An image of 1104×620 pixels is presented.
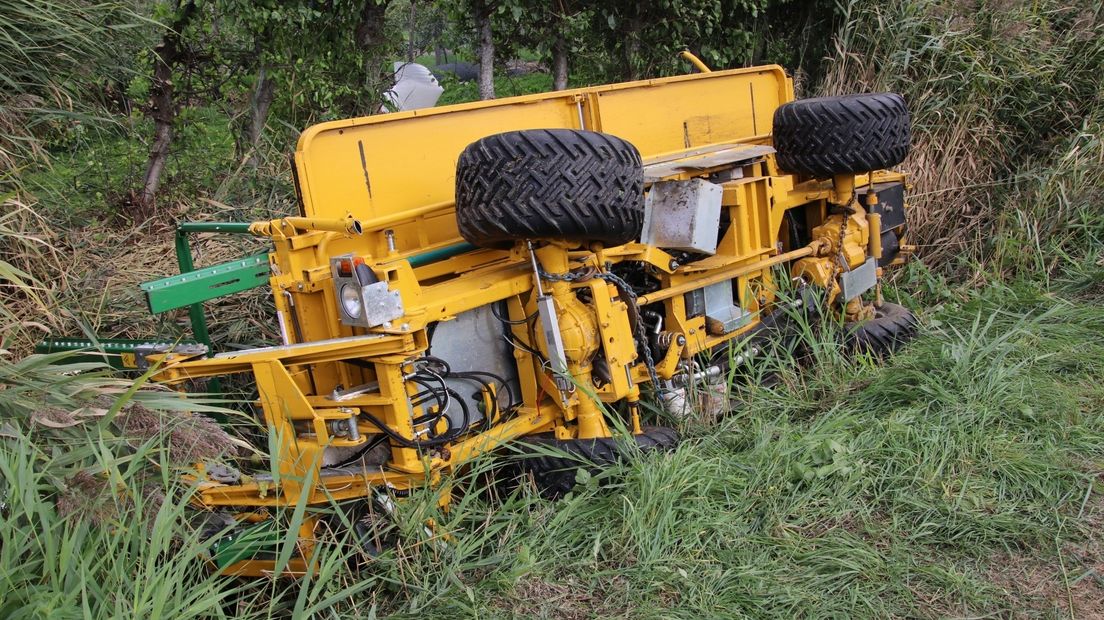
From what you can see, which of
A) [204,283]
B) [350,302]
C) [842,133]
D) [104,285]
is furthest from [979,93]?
[104,285]

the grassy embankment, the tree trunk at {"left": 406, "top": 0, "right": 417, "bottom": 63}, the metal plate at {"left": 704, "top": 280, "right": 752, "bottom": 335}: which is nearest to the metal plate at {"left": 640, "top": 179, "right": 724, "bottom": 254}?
the metal plate at {"left": 704, "top": 280, "right": 752, "bottom": 335}

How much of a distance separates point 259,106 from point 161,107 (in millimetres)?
626

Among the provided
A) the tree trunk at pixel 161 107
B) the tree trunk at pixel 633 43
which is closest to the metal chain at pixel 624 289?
the tree trunk at pixel 161 107

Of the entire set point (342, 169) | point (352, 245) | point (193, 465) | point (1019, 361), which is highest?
point (342, 169)

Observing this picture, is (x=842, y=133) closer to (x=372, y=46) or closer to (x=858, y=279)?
(x=858, y=279)

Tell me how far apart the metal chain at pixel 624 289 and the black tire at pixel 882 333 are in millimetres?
1279

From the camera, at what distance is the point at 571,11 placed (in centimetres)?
762

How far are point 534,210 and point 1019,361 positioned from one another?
2.65 metres

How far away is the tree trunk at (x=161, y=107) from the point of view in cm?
597

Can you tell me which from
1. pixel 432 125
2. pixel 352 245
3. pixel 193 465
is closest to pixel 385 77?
pixel 432 125

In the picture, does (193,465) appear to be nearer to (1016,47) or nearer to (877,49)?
(877,49)

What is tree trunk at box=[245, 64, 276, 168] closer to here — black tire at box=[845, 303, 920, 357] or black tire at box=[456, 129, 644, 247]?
black tire at box=[456, 129, 644, 247]

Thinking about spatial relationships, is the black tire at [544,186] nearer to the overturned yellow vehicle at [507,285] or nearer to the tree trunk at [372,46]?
the overturned yellow vehicle at [507,285]

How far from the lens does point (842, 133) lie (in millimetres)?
4762
